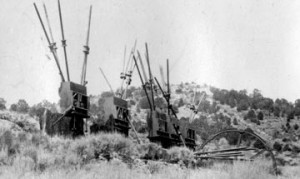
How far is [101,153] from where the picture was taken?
13.6m

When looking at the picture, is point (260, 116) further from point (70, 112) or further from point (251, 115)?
point (70, 112)

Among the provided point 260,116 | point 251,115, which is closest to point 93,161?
point 251,115

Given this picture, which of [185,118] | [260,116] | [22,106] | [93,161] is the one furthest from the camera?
[260,116]

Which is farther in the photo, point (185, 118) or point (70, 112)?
point (185, 118)

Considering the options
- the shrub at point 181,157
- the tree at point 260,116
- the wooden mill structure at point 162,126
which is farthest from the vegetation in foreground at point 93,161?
the tree at point 260,116

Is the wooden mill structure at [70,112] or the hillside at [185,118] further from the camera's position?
the wooden mill structure at [70,112]

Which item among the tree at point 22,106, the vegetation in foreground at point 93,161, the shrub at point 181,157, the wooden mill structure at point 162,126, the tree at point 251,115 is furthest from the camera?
the tree at point 251,115

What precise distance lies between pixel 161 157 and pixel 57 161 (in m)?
5.37

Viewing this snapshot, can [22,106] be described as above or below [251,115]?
above

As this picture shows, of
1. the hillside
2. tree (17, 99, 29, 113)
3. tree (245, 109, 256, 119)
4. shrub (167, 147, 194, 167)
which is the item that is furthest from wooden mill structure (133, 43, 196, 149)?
tree (245, 109, 256, 119)

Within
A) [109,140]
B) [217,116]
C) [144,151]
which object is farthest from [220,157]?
[217,116]

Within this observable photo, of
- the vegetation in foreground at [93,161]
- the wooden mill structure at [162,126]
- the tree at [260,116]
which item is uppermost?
the tree at [260,116]

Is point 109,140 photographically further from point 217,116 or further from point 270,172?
point 217,116

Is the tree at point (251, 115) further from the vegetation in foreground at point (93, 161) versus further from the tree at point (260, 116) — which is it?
the vegetation in foreground at point (93, 161)
